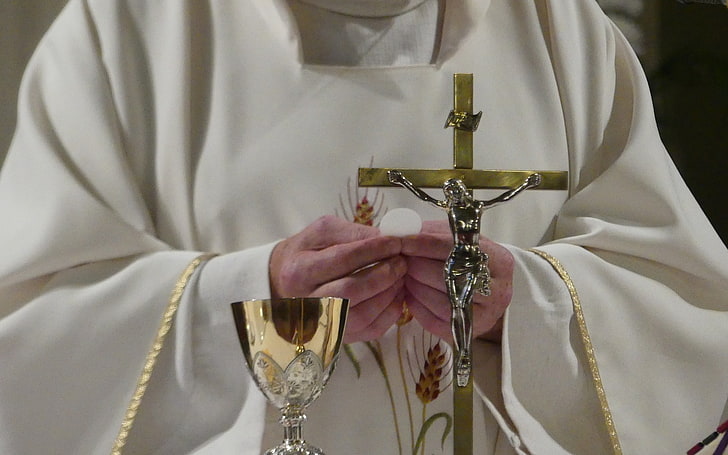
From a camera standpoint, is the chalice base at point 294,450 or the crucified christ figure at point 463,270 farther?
the crucified christ figure at point 463,270

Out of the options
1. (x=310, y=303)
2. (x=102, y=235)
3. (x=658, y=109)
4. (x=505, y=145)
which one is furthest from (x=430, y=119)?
(x=658, y=109)

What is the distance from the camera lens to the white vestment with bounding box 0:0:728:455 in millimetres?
2111

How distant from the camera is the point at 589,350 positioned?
220 centimetres

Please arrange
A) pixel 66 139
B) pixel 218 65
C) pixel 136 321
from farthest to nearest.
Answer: pixel 218 65 → pixel 66 139 → pixel 136 321

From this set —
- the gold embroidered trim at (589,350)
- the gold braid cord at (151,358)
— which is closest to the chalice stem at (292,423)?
the gold braid cord at (151,358)

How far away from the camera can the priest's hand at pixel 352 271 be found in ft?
6.25

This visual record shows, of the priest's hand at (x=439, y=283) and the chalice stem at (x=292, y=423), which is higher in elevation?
the priest's hand at (x=439, y=283)

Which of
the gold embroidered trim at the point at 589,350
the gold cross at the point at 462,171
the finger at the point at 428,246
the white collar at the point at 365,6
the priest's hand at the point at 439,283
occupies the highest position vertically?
the white collar at the point at 365,6

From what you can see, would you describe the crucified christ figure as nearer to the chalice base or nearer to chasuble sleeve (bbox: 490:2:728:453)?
the chalice base

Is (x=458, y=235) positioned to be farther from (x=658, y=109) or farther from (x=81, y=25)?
(x=658, y=109)

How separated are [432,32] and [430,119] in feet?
0.73

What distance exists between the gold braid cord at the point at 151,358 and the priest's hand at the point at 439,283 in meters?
0.46

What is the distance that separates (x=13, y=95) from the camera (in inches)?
129

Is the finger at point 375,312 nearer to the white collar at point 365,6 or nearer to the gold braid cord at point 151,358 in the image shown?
the gold braid cord at point 151,358
